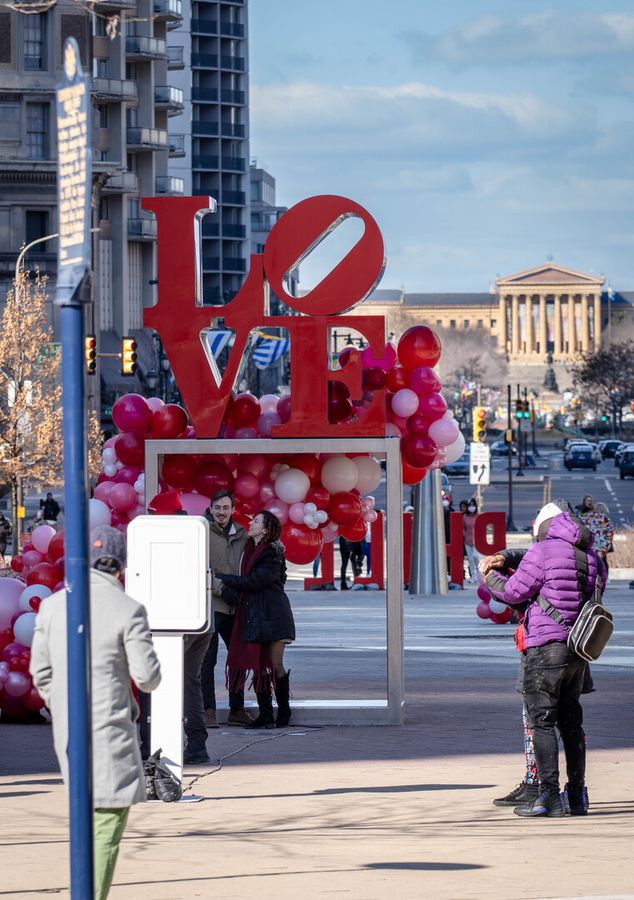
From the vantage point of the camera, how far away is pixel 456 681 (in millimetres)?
18109

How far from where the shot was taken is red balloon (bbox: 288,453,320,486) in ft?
49.6

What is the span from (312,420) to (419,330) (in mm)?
1300

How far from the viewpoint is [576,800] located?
10430 millimetres

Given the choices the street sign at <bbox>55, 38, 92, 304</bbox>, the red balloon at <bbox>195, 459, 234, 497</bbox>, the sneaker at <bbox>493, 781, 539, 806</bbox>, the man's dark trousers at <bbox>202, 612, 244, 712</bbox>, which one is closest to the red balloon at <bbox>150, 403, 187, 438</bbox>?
the red balloon at <bbox>195, 459, 234, 497</bbox>

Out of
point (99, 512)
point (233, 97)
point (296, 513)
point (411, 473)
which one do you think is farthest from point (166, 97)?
point (99, 512)

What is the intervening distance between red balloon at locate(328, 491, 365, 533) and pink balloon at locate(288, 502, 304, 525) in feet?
1.13

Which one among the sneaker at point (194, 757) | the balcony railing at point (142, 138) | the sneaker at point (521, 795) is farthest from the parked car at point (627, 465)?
the sneaker at point (521, 795)

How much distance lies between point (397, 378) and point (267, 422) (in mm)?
1151

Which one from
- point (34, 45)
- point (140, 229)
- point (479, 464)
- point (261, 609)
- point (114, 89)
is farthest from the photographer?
point (140, 229)

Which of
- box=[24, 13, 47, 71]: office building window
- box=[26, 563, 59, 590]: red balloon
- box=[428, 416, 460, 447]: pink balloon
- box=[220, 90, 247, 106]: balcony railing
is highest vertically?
box=[220, 90, 247, 106]: balcony railing

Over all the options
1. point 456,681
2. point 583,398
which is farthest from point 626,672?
point 583,398

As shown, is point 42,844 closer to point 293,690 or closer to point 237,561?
point 237,561

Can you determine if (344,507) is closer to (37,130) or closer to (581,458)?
(37,130)

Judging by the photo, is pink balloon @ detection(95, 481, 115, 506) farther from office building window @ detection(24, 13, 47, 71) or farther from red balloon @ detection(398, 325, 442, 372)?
office building window @ detection(24, 13, 47, 71)
